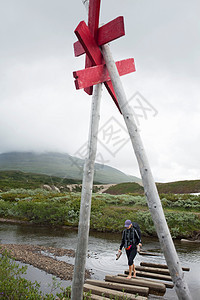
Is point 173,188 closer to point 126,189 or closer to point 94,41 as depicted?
point 126,189

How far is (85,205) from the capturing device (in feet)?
14.4

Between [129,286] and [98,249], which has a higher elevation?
[129,286]

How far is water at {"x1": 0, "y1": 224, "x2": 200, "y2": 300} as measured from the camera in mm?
7074

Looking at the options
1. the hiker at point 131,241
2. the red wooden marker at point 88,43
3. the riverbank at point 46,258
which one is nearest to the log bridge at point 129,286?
the hiker at point 131,241

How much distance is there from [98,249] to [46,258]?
286 cm

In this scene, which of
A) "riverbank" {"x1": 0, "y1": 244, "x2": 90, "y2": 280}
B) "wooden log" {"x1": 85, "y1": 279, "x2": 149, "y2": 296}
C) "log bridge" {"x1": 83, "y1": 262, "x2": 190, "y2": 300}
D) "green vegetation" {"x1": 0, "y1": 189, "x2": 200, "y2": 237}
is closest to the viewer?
"log bridge" {"x1": 83, "y1": 262, "x2": 190, "y2": 300}

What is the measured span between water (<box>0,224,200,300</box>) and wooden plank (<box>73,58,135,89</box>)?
5197mm

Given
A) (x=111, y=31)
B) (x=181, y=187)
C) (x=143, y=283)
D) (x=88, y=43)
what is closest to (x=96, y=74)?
(x=88, y=43)

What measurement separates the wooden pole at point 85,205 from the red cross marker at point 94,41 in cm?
25

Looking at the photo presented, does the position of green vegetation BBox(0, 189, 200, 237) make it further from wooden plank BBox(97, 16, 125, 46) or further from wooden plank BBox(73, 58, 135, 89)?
wooden plank BBox(97, 16, 125, 46)

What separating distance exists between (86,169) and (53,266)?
16.0 feet

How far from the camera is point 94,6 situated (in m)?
4.75

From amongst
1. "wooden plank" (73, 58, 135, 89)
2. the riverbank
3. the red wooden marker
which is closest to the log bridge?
the riverbank

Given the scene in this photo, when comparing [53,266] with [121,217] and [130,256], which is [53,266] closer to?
[130,256]
